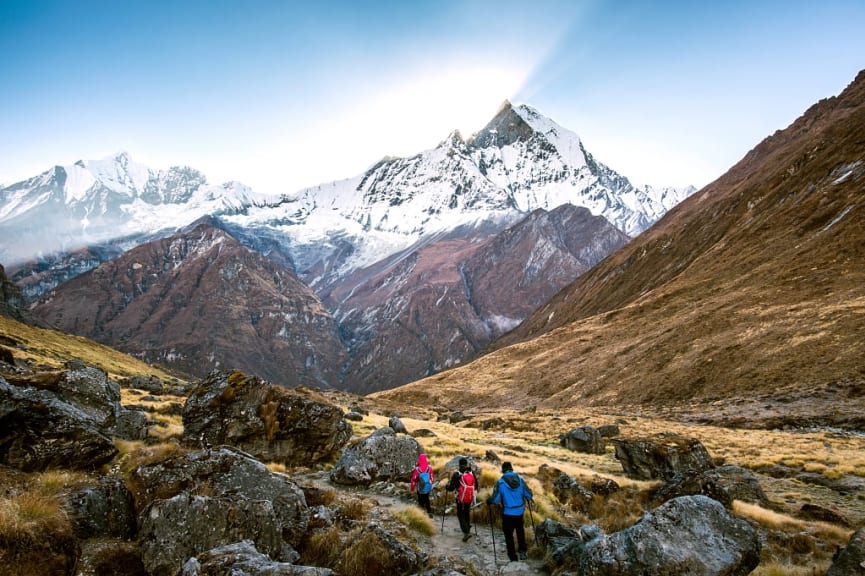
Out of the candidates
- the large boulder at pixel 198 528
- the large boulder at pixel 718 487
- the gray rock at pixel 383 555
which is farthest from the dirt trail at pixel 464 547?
the large boulder at pixel 718 487

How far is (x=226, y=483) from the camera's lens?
10211 millimetres

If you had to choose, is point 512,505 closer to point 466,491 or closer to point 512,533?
point 512,533

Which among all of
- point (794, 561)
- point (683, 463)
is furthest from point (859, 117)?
point (794, 561)

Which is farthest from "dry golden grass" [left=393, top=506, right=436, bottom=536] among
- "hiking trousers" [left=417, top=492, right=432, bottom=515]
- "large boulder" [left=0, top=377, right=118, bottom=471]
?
"large boulder" [left=0, top=377, right=118, bottom=471]

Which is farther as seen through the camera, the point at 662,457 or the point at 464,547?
the point at 662,457

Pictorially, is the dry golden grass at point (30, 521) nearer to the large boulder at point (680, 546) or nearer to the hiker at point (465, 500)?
the hiker at point (465, 500)

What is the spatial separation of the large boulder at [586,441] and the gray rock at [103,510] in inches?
1138

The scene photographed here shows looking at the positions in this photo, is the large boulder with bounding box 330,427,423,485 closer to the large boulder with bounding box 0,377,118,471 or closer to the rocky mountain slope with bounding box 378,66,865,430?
the large boulder with bounding box 0,377,118,471

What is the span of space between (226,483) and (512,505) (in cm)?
677

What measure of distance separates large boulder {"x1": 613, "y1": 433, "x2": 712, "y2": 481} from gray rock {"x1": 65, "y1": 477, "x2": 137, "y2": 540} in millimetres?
20716

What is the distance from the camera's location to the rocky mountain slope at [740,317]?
158 feet

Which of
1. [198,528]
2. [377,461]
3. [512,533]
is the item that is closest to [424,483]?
[377,461]

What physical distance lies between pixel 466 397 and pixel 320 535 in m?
96.9

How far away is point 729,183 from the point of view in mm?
155875
